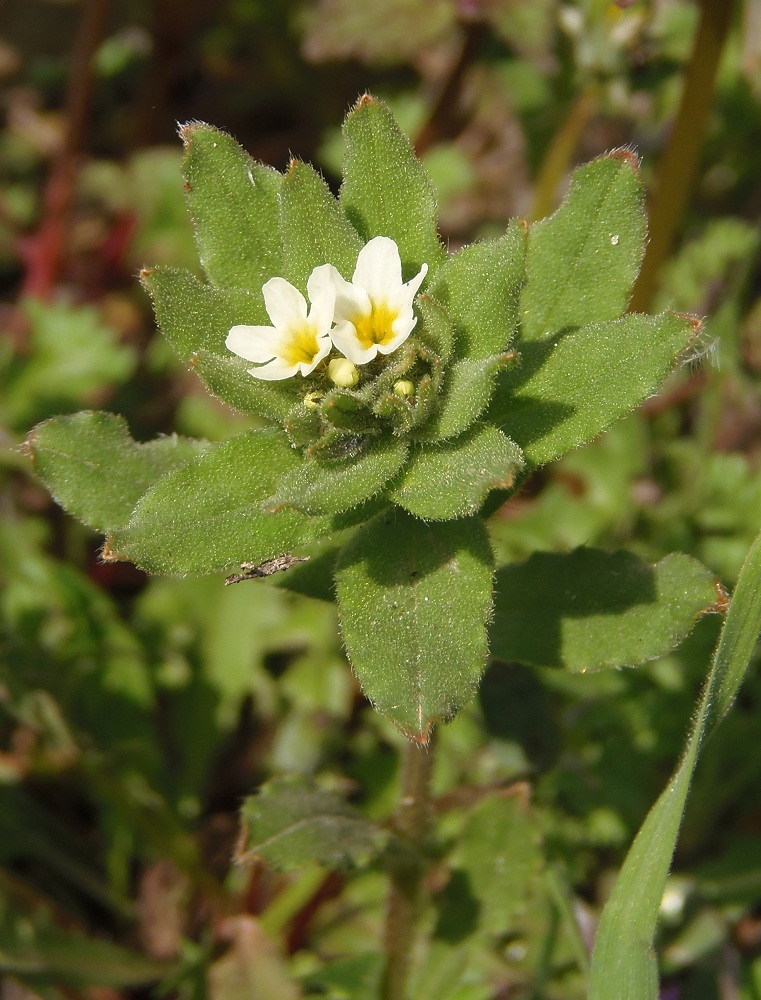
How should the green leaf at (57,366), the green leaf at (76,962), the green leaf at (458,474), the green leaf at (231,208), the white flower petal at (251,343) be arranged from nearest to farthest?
the green leaf at (458,474) < the white flower petal at (251,343) < the green leaf at (231,208) < the green leaf at (76,962) < the green leaf at (57,366)

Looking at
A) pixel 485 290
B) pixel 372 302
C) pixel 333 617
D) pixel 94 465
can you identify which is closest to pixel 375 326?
pixel 372 302

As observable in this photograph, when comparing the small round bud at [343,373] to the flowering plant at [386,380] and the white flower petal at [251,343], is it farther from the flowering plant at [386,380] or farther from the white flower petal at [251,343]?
the white flower petal at [251,343]

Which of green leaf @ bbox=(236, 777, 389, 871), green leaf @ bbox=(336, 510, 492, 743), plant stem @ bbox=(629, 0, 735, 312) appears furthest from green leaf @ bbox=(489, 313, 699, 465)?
plant stem @ bbox=(629, 0, 735, 312)

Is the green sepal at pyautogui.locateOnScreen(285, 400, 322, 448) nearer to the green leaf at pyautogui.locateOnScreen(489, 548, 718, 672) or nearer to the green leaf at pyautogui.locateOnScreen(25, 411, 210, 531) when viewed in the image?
the green leaf at pyautogui.locateOnScreen(25, 411, 210, 531)

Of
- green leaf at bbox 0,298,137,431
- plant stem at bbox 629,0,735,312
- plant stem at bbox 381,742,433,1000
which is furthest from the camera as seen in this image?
green leaf at bbox 0,298,137,431

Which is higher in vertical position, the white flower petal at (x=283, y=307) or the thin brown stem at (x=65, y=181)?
the white flower petal at (x=283, y=307)

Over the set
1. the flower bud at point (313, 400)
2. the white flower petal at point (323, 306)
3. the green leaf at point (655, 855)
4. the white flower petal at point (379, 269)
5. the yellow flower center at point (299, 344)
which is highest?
the white flower petal at point (379, 269)

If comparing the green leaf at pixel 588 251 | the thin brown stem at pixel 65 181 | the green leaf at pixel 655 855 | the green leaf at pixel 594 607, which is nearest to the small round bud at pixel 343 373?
the green leaf at pixel 588 251

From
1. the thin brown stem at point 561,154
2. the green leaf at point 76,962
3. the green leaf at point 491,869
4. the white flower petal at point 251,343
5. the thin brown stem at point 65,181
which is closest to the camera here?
the white flower petal at point 251,343
